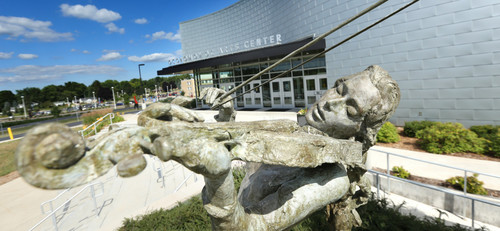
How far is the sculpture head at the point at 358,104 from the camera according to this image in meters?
2.15

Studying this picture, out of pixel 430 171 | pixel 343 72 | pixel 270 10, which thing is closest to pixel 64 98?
pixel 270 10

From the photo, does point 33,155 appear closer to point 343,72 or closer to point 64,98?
point 343,72

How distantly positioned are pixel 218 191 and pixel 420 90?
40.4 feet

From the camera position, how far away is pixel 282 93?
804 inches

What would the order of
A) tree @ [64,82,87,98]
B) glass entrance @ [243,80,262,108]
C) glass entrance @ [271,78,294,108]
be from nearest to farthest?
glass entrance @ [271,78,294,108] → glass entrance @ [243,80,262,108] → tree @ [64,82,87,98]

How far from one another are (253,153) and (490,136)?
1071 centimetres

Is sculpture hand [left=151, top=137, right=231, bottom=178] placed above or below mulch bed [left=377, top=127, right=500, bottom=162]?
above

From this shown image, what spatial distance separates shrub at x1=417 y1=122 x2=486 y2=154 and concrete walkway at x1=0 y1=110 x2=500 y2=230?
0.56 meters

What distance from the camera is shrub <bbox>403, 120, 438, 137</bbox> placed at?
10234mm

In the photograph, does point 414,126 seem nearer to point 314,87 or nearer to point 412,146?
point 412,146

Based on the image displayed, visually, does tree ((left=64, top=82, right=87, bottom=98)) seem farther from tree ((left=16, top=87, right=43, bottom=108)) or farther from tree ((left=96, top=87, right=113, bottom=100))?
tree ((left=16, top=87, right=43, bottom=108))

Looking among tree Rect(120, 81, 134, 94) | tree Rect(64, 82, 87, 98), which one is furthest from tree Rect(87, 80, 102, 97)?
tree Rect(120, 81, 134, 94)

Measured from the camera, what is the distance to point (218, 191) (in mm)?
1476

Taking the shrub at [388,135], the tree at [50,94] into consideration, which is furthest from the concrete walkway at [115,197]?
the tree at [50,94]
